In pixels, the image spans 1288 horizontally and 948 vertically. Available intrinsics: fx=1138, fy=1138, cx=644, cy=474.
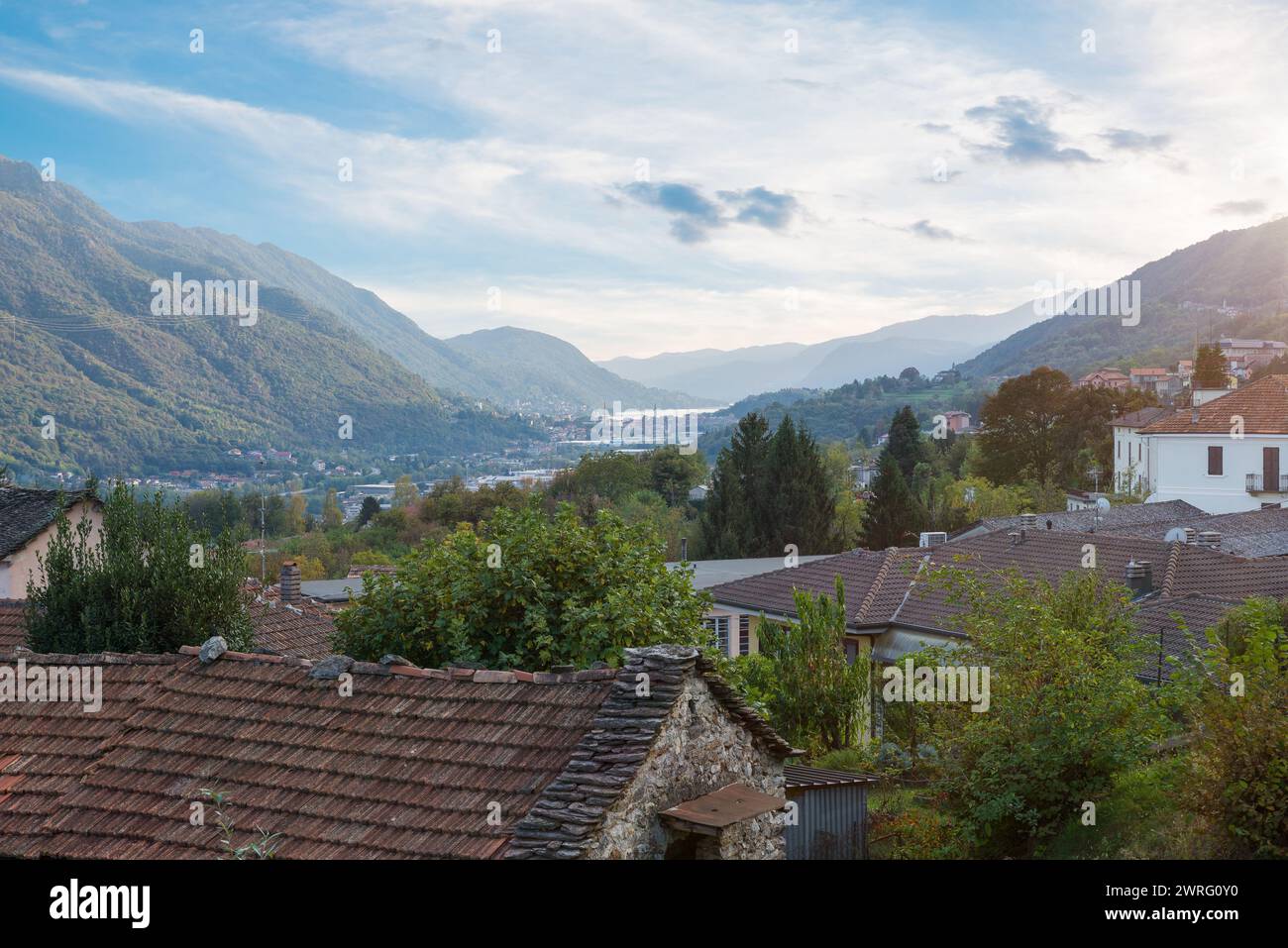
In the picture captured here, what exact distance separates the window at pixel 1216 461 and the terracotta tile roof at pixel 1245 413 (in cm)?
85

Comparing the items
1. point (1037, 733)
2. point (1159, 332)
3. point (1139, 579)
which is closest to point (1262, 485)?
point (1139, 579)

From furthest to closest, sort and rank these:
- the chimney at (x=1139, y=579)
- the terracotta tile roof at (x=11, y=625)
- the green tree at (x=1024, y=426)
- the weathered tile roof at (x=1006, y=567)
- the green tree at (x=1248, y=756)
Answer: the green tree at (x=1024, y=426) < the chimney at (x=1139, y=579) < the weathered tile roof at (x=1006, y=567) < the terracotta tile roof at (x=11, y=625) < the green tree at (x=1248, y=756)

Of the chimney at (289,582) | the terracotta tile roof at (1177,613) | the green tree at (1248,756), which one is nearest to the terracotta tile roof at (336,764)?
the green tree at (1248,756)

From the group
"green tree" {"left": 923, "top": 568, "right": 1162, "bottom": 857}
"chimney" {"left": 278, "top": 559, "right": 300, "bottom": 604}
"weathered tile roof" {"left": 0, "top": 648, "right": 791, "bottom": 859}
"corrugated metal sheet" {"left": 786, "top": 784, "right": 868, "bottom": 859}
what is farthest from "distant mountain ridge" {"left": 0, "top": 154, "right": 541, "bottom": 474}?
"green tree" {"left": 923, "top": 568, "right": 1162, "bottom": 857}

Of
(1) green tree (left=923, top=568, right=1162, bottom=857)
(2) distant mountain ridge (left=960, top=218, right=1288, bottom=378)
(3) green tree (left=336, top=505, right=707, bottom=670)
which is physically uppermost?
(2) distant mountain ridge (left=960, top=218, right=1288, bottom=378)

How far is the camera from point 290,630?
869 inches

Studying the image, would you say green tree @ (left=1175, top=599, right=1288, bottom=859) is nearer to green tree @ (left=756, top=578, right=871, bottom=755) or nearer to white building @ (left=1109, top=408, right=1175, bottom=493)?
green tree @ (left=756, top=578, right=871, bottom=755)

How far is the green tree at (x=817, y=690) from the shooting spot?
2072 cm

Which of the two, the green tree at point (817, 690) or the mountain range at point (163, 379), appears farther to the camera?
the mountain range at point (163, 379)

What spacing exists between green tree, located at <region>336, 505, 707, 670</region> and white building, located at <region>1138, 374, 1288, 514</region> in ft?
147

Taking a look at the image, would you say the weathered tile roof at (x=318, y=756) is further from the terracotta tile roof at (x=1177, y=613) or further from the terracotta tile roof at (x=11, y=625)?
the terracotta tile roof at (x=1177, y=613)

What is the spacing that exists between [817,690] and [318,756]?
41.1 ft

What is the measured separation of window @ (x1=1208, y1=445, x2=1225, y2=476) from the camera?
177 feet
